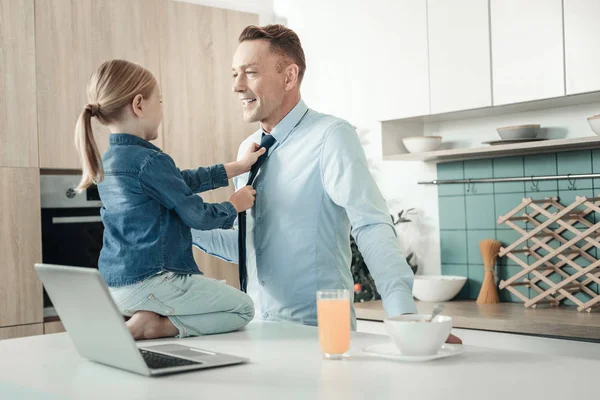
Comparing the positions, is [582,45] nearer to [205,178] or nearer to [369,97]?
[369,97]

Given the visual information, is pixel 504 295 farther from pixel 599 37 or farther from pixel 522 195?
pixel 599 37

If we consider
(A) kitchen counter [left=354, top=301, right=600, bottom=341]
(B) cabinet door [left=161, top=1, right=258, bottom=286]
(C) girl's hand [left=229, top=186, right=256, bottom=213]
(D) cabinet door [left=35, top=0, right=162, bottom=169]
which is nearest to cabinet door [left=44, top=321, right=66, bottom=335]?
(D) cabinet door [left=35, top=0, right=162, bottom=169]

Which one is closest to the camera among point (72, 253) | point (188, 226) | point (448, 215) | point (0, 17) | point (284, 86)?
point (188, 226)

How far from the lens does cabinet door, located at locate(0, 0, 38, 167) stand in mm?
3146

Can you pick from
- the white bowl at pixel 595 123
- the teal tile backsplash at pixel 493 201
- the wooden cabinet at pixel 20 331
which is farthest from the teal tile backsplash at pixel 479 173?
the wooden cabinet at pixel 20 331

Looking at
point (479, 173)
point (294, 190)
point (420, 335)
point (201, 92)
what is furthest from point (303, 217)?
point (201, 92)

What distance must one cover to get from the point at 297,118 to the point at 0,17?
1709 mm

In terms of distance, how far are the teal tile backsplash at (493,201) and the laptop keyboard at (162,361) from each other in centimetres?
242

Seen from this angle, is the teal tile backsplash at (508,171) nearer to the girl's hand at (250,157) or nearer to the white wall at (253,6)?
the white wall at (253,6)

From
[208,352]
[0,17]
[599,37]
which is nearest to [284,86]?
[208,352]

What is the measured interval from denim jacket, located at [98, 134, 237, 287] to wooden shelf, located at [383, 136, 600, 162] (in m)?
1.85

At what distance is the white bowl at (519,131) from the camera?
3205 mm

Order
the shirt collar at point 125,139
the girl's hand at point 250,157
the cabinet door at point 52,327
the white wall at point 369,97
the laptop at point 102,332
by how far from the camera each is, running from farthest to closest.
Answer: the white wall at point 369,97
the cabinet door at point 52,327
the girl's hand at point 250,157
the shirt collar at point 125,139
the laptop at point 102,332

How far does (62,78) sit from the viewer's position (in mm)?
3326
